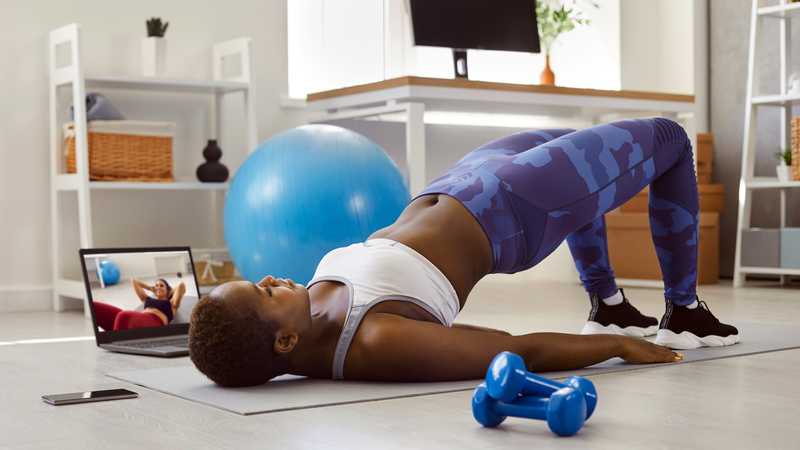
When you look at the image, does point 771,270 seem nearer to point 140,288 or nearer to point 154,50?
point 154,50

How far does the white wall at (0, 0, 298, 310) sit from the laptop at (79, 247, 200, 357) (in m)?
1.29

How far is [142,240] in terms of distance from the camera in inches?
175

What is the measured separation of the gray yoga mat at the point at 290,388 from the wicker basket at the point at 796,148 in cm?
256

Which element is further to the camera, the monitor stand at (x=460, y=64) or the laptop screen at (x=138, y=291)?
the monitor stand at (x=460, y=64)

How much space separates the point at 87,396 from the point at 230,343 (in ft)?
1.05

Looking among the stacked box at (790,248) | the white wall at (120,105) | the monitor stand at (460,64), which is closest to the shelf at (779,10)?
the stacked box at (790,248)

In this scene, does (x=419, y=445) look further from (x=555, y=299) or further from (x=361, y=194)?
(x=555, y=299)

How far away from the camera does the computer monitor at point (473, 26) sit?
4.67 meters

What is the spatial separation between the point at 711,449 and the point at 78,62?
9.81ft

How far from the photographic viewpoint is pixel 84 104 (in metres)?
3.92

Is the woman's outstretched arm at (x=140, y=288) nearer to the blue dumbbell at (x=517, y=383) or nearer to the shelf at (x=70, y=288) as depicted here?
the shelf at (x=70, y=288)

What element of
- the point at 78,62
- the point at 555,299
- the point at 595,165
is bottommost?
the point at 555,299

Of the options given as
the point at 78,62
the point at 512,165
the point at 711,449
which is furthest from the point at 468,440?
the point at 78,62

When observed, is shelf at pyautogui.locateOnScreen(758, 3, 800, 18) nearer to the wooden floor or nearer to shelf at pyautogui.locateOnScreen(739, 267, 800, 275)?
shelf at pyautogui.locateOnScreen(739, 267, 800, 275)
